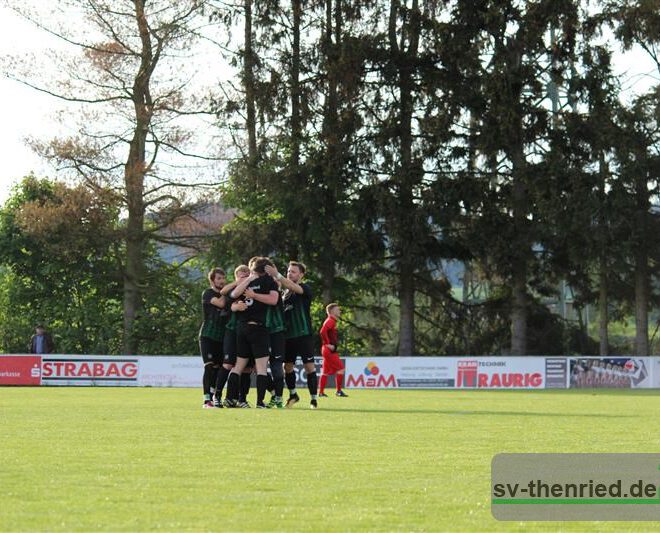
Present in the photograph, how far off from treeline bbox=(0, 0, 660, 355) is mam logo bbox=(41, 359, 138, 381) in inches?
416

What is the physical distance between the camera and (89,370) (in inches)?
1655

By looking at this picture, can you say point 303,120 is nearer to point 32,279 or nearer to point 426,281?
point 426,281

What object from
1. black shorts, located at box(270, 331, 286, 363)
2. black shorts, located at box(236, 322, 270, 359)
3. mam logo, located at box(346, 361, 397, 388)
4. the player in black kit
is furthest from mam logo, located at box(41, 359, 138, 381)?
black shorts, located at box(236, 322, 270, 359)

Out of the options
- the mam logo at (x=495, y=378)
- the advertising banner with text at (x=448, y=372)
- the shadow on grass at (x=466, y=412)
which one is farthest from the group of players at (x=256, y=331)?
the mam logo at (x=495, y=378)

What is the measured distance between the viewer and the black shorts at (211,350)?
20.9m

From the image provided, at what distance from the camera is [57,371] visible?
42.2 m

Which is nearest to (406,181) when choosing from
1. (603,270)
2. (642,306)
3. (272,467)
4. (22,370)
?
(603,270)

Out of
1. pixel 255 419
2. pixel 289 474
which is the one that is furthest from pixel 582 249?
pixel 289 474

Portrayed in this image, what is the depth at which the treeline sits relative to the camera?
161 feet

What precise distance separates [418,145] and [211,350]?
102 feet

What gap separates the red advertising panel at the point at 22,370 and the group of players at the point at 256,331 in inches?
845

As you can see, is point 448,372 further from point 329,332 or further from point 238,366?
point 238,366

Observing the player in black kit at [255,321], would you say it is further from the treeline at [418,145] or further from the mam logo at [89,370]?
the treeline at [418,145]

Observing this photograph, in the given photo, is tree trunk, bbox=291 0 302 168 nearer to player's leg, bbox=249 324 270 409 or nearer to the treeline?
the treeline
